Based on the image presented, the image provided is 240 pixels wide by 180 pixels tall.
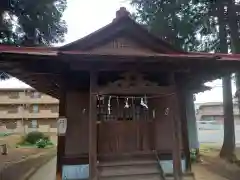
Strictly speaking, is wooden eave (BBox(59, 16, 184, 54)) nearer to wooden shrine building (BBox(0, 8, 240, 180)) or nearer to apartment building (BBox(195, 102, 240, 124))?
wooden shrine building (BBox(0, 8, 240, 180))

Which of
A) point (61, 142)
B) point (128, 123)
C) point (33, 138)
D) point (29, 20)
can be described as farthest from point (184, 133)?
point (33, 138)

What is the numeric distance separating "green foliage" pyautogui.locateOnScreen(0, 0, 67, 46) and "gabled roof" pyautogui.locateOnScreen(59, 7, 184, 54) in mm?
5673

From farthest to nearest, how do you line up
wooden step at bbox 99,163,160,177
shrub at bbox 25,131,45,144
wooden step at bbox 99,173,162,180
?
1. shrub at bbox 25,131,45,144
2. wooden step at bbox 99,163,160,177
3. wooden step at bbox 99,173,162,180

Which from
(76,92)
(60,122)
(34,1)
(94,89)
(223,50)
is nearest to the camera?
(94,89)

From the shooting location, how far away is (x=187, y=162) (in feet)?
30.6

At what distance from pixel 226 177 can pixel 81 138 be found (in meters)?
5.71

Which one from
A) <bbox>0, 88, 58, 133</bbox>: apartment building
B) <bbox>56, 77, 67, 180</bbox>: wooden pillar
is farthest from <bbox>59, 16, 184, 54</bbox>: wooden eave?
<bbox>0, 88, 58, 133</bbox>: apartment building

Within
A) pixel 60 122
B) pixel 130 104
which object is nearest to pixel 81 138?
pixel 60 122

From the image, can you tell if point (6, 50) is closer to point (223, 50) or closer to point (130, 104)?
point (130, 104)

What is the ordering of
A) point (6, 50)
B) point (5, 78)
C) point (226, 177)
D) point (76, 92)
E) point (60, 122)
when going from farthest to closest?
point (5, 78) → point (226, 177) → point (76, 92) → point (60, 122) → point (6, 50)

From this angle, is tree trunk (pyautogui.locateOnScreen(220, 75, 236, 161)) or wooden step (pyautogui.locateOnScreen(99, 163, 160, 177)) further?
tree trunk (pyautogui.locateOnScreen(220, 75, 236, 161))

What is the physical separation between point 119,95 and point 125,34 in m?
2.15

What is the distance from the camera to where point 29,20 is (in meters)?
14.0

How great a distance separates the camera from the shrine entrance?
8.94 m
